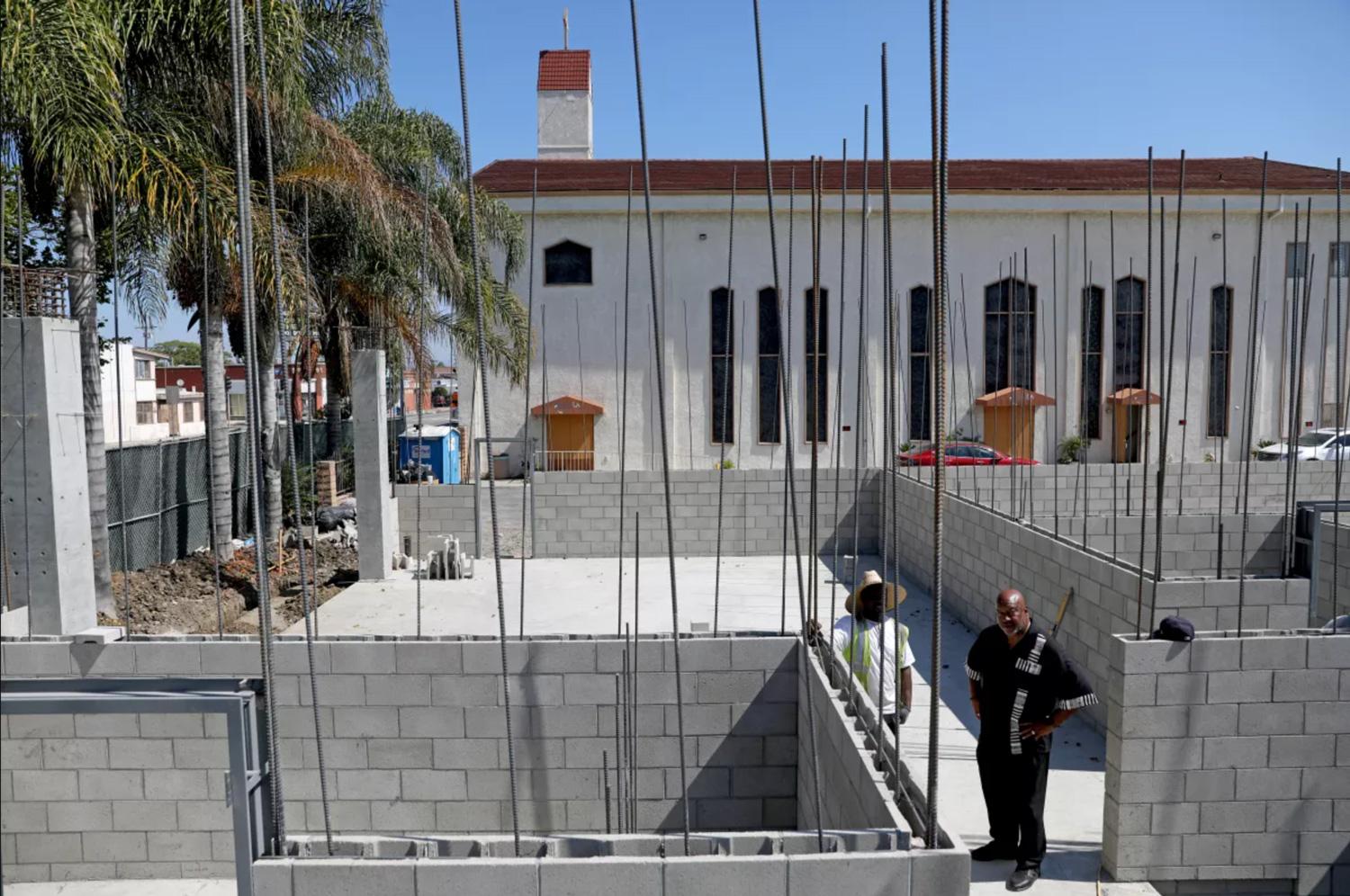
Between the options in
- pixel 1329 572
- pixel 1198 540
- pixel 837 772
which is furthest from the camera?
pixel 1198 540

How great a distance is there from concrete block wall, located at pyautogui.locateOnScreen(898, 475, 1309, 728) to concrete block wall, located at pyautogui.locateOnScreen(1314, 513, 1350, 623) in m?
1.10

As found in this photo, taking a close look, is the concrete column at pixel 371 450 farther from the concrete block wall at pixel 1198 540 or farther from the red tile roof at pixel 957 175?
the red tile roof at pixel 957 175

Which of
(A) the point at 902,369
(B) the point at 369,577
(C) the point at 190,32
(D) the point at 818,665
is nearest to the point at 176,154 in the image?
(C) the point at 190,32

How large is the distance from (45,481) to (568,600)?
236 inches

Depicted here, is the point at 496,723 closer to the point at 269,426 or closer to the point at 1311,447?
the point at 269,426

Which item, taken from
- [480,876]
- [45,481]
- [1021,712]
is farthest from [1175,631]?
[45,481]

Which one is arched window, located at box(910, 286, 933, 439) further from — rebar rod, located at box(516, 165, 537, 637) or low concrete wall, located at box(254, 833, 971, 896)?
low concrete wall, located at box(254, 833, 971, 896)

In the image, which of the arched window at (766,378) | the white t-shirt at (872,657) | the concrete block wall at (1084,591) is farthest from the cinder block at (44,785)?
the arched window at (766,378)

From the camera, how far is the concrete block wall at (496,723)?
563cm

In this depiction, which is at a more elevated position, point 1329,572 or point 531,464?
point 531,464

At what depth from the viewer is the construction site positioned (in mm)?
3541

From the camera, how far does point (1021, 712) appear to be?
15.6ft

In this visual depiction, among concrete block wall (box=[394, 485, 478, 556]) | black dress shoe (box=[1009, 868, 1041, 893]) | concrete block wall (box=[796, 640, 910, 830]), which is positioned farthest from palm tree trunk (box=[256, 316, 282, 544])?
black dress shoe (box=[1009, 868, 1041, 893])

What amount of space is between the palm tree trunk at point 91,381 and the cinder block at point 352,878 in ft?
26.0
